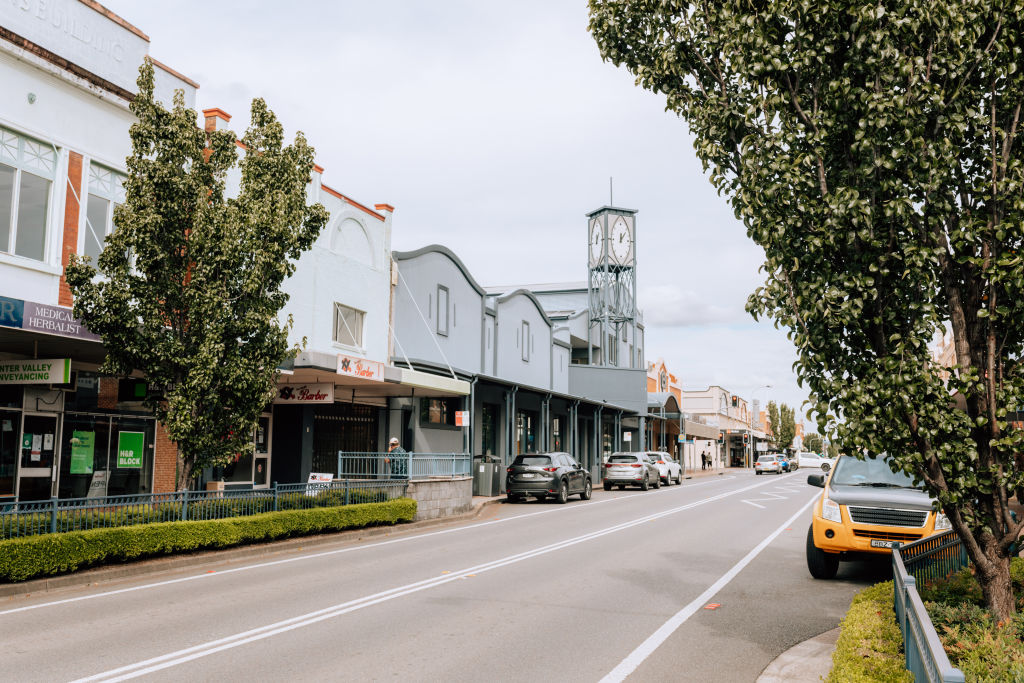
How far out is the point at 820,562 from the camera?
11055 mm

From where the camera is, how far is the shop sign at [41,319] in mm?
12062

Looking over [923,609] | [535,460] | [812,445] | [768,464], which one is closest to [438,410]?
[535,460]

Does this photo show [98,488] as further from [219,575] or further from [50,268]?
[219,575]

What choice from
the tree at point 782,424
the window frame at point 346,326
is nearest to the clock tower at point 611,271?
the window frame at point 346,326

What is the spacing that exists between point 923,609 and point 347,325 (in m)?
20.3

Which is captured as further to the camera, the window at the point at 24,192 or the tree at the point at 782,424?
the tree at the point at 782,424

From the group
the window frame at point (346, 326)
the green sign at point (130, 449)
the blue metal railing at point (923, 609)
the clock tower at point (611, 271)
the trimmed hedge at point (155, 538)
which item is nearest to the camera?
the blue metal railing at point (923, 609)

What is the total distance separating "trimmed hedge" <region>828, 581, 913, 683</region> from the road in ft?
3.54

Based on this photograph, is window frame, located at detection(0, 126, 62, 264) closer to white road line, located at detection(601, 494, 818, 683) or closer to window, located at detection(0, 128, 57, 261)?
window, located at detection(0, 128, 57, 261)

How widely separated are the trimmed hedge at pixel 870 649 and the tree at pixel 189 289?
10.6 m

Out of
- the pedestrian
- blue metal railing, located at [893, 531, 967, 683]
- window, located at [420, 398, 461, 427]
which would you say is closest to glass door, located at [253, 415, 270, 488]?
the pedestrian

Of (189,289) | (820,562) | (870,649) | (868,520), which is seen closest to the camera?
(870,649)

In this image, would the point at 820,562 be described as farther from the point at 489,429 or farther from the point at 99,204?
the point at 489,429

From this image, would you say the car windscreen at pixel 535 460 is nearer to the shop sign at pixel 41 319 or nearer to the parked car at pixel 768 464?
the shop sign at pixel 41 319
